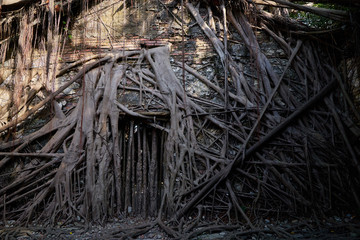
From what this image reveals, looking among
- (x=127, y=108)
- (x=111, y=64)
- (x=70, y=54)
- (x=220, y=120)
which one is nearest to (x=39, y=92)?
(x=70, y=54)

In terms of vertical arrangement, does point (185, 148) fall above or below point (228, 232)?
above

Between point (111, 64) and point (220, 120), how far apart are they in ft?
6.23

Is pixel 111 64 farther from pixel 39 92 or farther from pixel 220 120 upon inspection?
pixel 220 120

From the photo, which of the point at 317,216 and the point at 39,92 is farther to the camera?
the point at 39,92

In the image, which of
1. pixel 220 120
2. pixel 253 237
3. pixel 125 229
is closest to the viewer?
pixel 253 237

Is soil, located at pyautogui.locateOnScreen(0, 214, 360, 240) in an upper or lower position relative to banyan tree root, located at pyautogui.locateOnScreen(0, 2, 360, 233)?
lower

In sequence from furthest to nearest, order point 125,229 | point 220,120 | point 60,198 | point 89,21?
point 89,21 → point 220,120 → point 60,198 → point 125,229

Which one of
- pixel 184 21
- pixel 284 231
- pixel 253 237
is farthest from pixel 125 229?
pixel 184 21

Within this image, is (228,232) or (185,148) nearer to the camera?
(228,232)

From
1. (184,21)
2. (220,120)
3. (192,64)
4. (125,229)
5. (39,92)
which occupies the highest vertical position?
(184,21)

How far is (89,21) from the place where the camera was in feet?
13.7

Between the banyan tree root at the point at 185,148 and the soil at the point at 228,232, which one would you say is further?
the banyan tree root at the point at 185,148

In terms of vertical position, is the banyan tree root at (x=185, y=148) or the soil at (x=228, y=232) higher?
the banyan tree root at (x=185, y=148)

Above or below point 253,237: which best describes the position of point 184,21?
above
